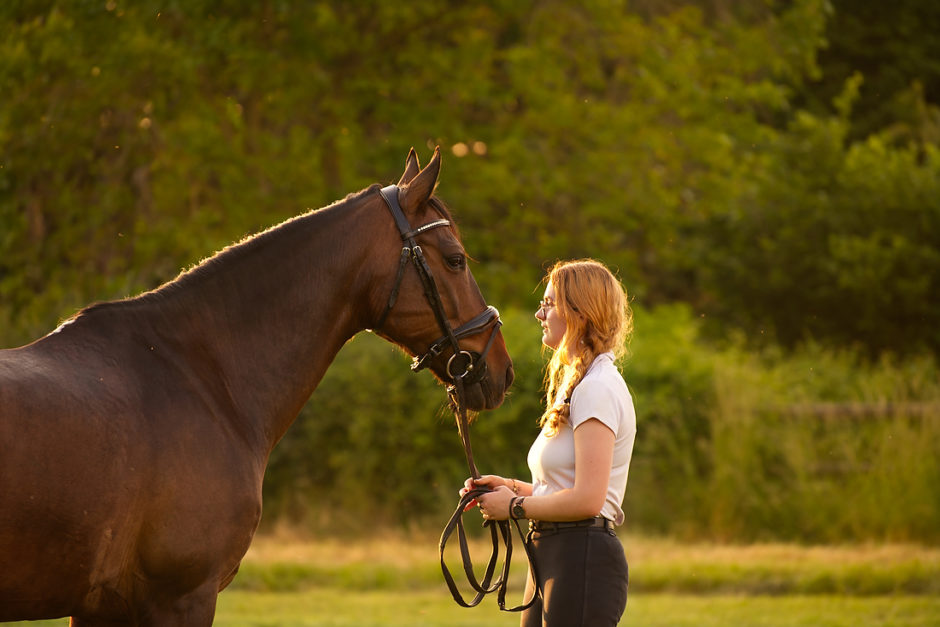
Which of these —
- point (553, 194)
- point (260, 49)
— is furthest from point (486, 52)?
point (260, 49)

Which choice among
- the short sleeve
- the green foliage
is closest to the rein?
the short sleeve

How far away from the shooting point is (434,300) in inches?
137

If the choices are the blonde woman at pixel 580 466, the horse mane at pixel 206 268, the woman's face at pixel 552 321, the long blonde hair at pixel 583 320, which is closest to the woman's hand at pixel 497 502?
the blonde woman at pixel 580 466

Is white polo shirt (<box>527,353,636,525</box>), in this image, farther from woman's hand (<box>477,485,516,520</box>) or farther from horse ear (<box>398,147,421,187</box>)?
horse ear (<box>398,147,421,187</box>)

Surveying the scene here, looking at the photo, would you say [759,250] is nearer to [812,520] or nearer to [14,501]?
[812,520]

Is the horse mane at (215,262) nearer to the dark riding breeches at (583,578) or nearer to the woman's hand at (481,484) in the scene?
the woman's hand at (481,484)

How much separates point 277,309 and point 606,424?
3.83 ft

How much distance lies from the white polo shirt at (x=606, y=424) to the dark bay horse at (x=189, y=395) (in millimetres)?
327

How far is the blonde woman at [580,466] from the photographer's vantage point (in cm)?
320

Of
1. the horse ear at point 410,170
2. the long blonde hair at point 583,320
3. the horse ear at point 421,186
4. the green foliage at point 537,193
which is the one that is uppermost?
the green foliage at point 537,193

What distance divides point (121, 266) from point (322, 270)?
1053 cm

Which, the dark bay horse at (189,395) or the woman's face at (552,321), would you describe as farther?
the woman's face at (552,321)

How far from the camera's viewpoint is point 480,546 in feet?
33.4

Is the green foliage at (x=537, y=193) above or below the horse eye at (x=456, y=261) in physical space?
above
